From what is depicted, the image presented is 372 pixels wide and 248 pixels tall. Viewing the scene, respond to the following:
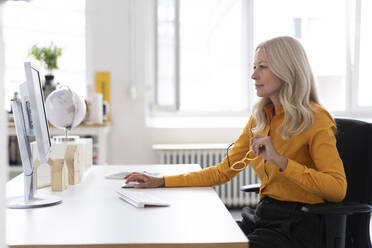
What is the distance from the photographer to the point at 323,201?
1.65m

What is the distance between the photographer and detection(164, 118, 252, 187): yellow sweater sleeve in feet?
6.01

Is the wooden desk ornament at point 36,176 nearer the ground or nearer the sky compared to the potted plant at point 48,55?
nearer the ground

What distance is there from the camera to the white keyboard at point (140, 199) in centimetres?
147

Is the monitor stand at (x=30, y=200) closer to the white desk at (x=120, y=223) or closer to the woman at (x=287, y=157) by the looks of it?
A: the white desk at (x=120, y=223)

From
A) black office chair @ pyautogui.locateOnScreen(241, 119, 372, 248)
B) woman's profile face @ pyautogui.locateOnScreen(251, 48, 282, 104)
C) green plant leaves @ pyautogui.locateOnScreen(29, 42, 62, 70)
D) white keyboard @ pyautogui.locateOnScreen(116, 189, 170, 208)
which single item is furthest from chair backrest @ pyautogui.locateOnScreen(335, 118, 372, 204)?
green plant leaves @ pyautogui.locateOnScreen(29, 42, 62, 70)

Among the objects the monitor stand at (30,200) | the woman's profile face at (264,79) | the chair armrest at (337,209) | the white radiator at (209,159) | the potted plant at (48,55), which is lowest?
the white radiator at (209,159)

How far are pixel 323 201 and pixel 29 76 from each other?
107cm

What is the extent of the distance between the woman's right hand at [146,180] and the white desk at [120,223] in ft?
0.29

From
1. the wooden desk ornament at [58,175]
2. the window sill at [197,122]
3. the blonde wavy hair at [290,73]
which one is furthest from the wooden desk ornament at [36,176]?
the window sill at [197,122]

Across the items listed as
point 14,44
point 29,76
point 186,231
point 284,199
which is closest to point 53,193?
point 29,76

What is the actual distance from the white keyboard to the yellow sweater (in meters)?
0.25

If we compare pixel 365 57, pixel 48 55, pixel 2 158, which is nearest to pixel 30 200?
pixel 2 158

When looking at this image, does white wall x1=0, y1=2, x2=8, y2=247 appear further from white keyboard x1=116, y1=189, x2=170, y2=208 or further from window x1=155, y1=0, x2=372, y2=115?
window x1=155, y1=0, x2=372, y2=115

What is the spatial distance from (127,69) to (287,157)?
2452 mm
